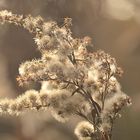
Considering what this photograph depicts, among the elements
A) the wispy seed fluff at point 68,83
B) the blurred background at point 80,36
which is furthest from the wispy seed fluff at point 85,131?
the blurred background at point 80,36

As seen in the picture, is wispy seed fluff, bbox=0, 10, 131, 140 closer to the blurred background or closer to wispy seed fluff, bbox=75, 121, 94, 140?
wispy seed fluff, bbox=75, 121, 94, 140

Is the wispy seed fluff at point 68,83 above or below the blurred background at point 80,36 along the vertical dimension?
below

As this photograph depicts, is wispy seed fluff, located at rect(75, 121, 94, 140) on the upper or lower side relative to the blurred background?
lower

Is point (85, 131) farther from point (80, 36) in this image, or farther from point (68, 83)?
point (80, 36)

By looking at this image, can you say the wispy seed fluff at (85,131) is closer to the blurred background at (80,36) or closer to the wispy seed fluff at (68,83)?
the wispy seed fluff at (68,83)

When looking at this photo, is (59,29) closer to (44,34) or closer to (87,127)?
(44,34)

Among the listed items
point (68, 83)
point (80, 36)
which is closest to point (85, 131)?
point (68, 83)

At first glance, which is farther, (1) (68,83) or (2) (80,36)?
(2) (80,36)

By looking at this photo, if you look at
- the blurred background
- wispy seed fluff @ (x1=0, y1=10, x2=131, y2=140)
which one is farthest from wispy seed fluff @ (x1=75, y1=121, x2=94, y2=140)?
the blurred background

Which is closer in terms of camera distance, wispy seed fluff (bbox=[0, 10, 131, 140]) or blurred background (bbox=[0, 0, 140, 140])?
wispy seed fluff (bbox=[0, 10, 131, 140])
